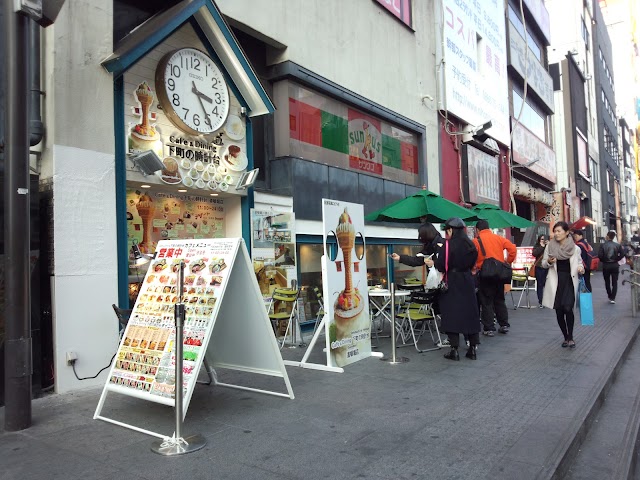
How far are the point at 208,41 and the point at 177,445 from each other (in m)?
5.84

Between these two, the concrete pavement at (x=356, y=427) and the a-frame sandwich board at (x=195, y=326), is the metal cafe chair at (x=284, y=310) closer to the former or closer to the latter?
the concrete pavement at (x=356, y=427)

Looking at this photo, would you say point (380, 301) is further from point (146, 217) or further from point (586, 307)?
point (146, 217)

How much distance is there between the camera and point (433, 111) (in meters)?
14.5

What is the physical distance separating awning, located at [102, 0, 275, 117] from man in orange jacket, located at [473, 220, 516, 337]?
4.17 meters

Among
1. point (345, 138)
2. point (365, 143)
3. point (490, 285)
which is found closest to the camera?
point (490, 285)

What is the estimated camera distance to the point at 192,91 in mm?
7062

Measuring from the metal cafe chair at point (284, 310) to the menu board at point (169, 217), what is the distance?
1.39m

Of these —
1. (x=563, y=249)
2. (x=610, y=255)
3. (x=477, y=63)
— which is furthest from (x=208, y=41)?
(x=477, y=63)

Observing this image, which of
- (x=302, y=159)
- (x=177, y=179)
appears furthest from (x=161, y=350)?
(x=302, y=159)

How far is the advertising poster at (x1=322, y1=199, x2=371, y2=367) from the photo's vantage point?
610 cm

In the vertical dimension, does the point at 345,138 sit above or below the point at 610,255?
above

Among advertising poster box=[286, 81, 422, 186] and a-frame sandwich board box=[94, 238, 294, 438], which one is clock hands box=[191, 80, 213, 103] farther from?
a-frame sandwich board box=[94, 238, 294, 438]

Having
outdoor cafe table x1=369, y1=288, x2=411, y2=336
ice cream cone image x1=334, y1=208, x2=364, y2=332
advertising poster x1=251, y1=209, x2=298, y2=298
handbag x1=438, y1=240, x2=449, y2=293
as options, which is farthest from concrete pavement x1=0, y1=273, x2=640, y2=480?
advertising poster x1=251, y1=209, x2=298, y2=298

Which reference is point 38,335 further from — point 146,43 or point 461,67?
point 461,67
